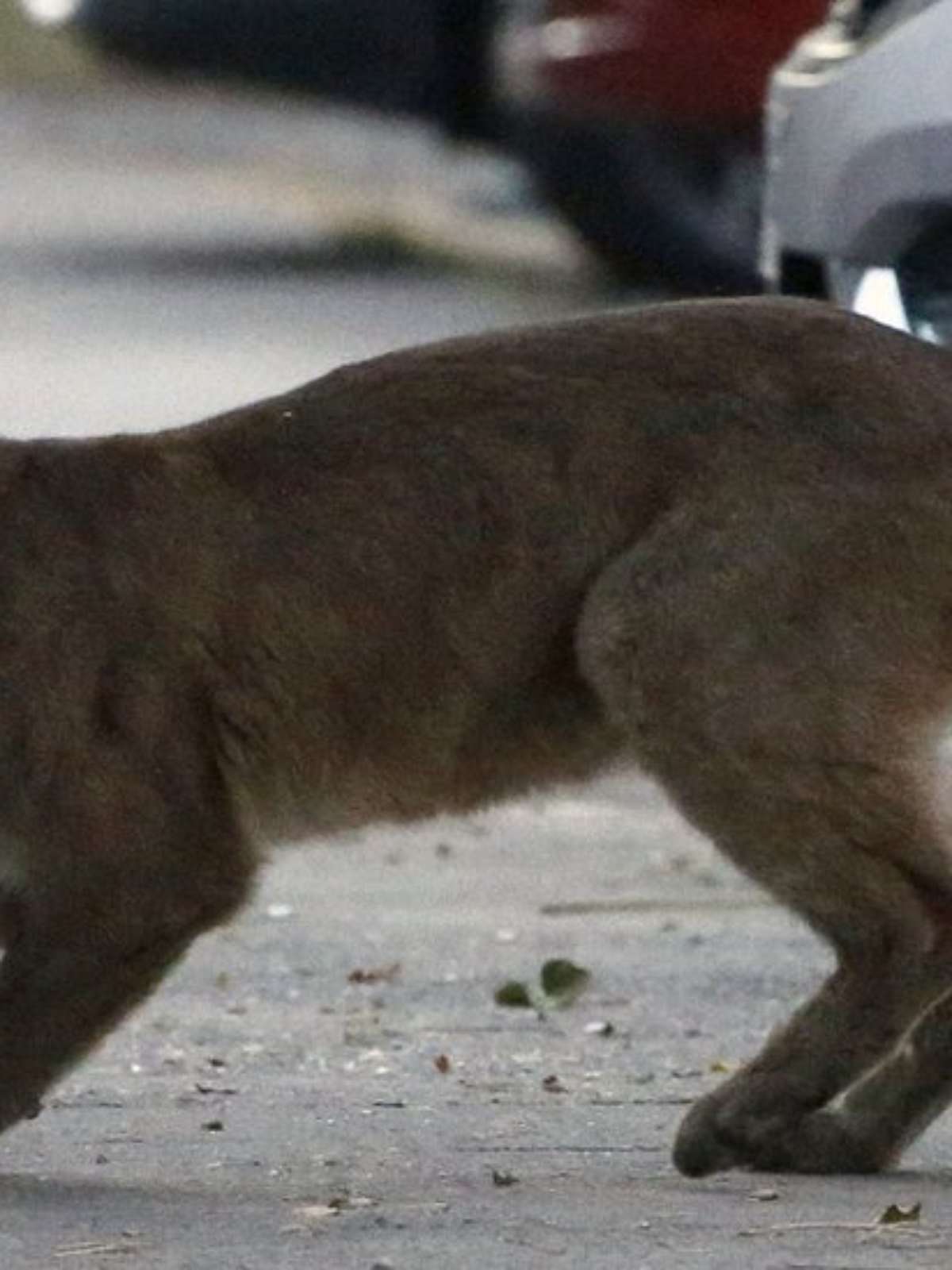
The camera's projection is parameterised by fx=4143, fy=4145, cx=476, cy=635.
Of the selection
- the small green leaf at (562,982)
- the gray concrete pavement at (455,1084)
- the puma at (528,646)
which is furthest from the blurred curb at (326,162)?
the puma at (528,646)

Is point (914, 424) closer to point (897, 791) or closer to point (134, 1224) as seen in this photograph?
point (897, 791)

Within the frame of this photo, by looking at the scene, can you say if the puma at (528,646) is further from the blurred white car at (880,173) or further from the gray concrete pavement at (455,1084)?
the blurred white car at (880,173)

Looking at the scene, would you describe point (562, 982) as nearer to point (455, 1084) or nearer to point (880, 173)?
point (455, 1084)

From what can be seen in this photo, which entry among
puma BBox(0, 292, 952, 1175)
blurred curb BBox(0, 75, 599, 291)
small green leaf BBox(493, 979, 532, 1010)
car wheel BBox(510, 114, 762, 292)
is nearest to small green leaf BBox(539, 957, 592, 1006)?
small green leaf BBox(493, 979, 532, 1010)

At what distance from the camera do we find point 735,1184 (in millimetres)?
5664

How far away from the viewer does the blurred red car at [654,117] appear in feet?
47.0

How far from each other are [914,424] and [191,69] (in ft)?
39.6

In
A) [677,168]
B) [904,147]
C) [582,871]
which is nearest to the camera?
[904,147]

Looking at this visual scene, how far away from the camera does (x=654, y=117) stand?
14711 millimetres

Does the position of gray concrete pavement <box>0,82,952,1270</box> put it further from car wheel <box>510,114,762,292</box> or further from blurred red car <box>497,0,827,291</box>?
car wheel <box>510,114,762,292</box>

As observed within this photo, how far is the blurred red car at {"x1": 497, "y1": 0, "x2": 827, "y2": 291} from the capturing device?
Result: 14.3m

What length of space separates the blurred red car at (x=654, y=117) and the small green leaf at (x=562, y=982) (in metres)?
7.14

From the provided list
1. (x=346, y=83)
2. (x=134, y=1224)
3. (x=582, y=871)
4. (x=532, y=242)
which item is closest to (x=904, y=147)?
(x=582, y=871)

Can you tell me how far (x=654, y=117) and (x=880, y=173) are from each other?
6963mm
